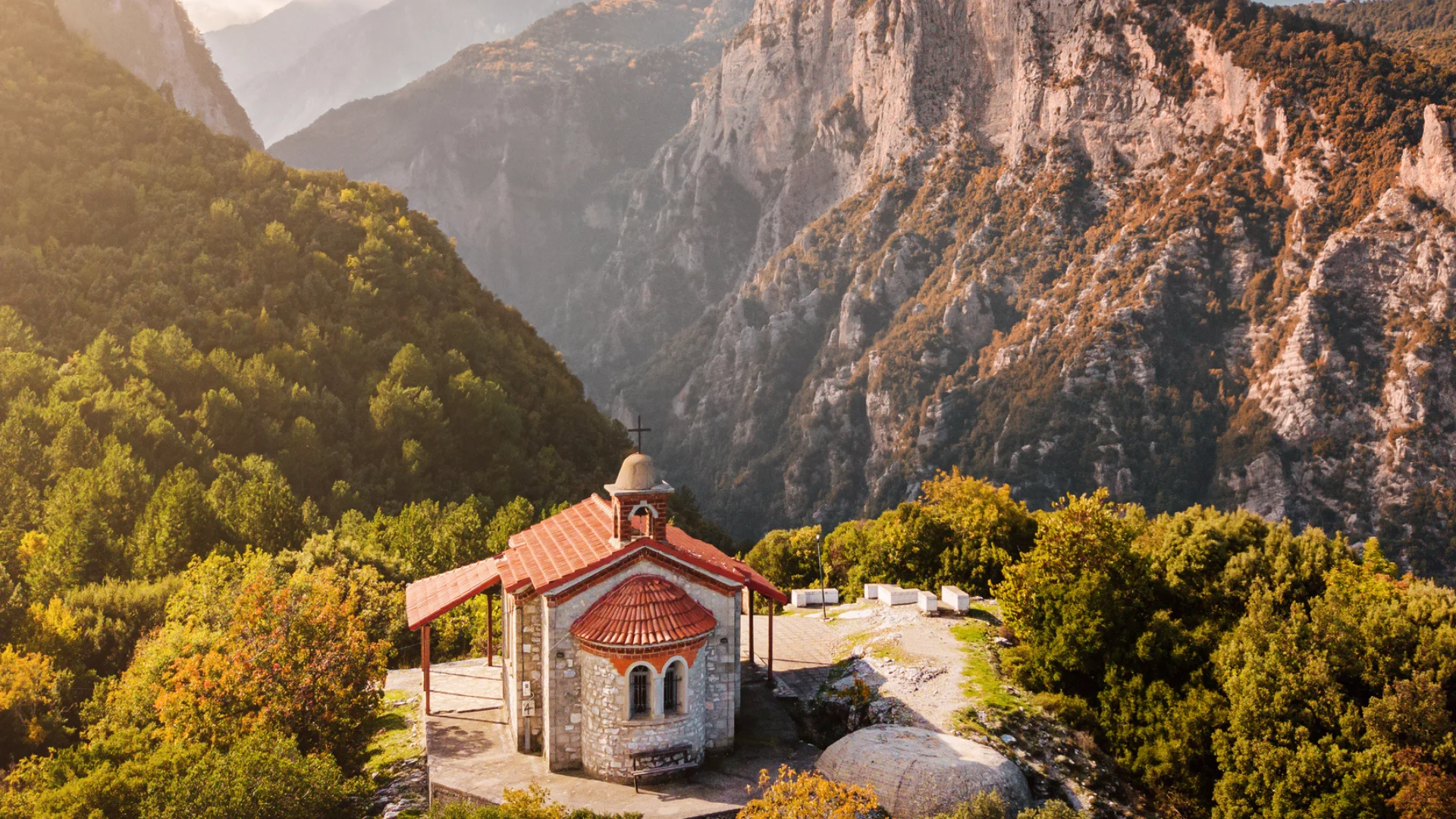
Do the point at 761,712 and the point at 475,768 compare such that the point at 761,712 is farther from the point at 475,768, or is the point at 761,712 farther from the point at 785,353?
the point at 785,353

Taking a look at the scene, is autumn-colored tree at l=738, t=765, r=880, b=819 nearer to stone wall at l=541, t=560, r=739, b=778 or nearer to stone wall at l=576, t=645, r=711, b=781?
stone wall at l=576, t=645, r=711, b=781

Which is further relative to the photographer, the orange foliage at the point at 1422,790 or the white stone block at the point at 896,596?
the white stone block at the point at 896,596

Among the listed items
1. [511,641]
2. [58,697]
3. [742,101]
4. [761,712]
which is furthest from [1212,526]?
[742,101]

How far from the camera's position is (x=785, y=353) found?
485ft

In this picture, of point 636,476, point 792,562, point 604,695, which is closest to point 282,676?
point 604,695

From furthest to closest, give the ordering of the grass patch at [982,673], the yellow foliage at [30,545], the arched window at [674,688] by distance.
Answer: the yellow foliage at [30,545] → the grass patch at [982,673] → the arched window at [674,688]

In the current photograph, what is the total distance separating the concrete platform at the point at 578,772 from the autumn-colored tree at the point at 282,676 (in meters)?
2.65

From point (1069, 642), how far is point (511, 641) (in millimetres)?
Answer: 18189

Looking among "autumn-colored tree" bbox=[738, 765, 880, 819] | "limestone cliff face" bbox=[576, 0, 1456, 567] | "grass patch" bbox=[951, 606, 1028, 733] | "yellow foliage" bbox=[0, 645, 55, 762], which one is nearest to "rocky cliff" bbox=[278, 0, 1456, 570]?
"limestone cliff face" bbox=[576, 0, 1456, 567]

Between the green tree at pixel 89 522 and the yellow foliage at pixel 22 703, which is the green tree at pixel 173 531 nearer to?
the green tree at pixel 89 522

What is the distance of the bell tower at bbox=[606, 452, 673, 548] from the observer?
81.1 feet

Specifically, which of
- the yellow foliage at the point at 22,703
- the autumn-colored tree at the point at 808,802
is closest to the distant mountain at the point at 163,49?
the yellow foliage at the point at 22,703

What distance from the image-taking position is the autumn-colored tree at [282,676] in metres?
24.0

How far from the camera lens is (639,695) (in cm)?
2386
